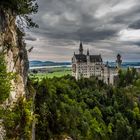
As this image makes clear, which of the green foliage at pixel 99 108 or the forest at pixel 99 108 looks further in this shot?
the green foliage at pixel 99 108

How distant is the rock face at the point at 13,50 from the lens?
23.6m

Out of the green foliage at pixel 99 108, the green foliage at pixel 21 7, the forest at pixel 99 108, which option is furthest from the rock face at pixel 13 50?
the forest at pixel 99 108

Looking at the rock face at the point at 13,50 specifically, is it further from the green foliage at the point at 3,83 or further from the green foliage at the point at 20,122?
the green foliage at the point at 3,83

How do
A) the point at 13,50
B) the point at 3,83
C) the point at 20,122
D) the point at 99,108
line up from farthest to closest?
the point at 99,108 → the point at 13,50 → the point at 20,122 → the point at 3,83

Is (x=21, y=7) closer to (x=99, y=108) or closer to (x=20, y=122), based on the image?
(x=20, y=122)

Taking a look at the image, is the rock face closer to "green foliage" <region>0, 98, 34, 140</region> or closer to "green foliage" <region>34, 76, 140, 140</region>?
"green foliage" <region>0, 98, 34, 140</region>

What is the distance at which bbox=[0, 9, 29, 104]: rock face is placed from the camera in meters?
23.6

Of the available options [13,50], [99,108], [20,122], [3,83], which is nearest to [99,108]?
[99,108]

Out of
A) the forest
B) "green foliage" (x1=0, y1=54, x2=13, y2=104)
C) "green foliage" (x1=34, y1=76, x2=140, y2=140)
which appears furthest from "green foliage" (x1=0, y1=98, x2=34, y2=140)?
the forest

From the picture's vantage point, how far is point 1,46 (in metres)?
22.6

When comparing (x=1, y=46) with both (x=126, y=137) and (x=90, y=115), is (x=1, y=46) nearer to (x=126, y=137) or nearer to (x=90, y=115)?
(x=90, y=115)

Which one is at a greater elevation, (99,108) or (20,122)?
(20,122)

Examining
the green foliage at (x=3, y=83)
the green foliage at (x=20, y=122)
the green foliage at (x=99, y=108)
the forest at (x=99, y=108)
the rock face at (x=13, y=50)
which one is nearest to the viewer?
the green foliage at (x=3, y=83)

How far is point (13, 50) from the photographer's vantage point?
26234mm
